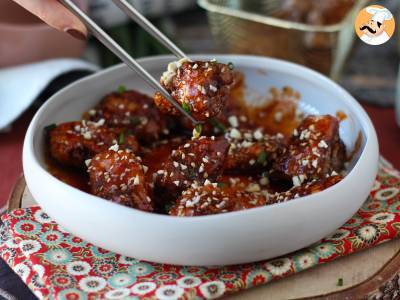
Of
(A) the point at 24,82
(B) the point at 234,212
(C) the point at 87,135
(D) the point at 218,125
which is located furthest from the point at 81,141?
(A) the point at 24,82

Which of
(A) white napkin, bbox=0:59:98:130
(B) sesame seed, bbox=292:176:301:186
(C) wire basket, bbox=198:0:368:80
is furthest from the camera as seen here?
(C) wire basket, bbox=198:0:368:80

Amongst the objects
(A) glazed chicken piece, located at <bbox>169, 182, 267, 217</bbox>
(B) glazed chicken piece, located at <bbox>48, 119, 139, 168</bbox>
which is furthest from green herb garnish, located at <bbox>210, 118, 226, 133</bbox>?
(A) glazed chicken piece, located at <bbox>169, 182, 267, 217</bbox>

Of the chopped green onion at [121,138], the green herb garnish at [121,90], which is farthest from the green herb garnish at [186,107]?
the green herb garnish at [121,90]

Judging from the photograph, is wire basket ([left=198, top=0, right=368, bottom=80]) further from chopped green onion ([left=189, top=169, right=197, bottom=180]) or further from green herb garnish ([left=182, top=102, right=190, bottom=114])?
chopped green onion ([left=189, top=169, right=197, bottom=180])

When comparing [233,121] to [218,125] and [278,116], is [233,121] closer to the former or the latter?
[218,125]

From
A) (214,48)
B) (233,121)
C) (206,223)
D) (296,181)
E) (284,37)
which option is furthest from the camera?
(214,48)

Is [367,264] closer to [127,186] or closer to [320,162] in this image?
[320,162]

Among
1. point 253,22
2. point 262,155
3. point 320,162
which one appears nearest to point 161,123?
point 262,155
